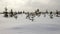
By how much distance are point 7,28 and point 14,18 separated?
150 millimetres

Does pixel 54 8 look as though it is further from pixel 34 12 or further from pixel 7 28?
pixel 7 28

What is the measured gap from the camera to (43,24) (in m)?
1.23

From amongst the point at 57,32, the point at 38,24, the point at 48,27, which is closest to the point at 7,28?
the point at 38,24

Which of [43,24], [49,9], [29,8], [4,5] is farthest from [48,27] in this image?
[4,5]

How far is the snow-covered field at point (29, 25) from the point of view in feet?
3.97

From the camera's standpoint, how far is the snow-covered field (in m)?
1.21

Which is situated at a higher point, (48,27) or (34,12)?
(34,12)

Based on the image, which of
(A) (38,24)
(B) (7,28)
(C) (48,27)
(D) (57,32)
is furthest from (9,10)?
(D) (57,32)

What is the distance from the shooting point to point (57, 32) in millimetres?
1194

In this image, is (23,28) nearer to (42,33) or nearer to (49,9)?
(42,33)

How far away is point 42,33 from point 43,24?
0.11 metres

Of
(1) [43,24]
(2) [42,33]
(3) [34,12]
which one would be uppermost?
(3) [34,12]

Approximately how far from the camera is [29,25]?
1.23m

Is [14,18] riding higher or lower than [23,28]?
higher
